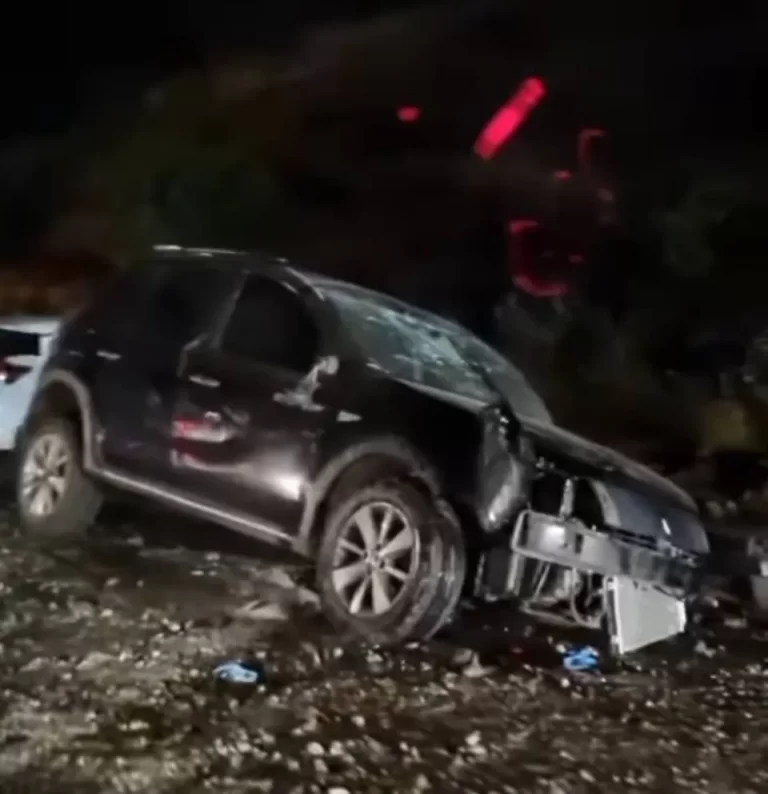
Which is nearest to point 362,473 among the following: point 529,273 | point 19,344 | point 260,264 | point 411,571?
point 411,571

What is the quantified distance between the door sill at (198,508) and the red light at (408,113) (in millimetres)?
6839

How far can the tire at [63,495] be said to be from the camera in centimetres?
636

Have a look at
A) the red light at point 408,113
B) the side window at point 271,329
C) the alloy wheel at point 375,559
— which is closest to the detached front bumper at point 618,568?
the alloy wheel at point 375,559

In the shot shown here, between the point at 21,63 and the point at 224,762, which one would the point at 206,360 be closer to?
the point at 224,762

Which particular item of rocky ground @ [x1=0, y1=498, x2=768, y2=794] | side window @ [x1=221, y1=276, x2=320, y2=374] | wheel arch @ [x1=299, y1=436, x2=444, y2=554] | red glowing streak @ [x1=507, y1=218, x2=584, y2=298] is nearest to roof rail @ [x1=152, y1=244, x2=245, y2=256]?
side window @ [x1=221, y1=276, x2=320, y2=374]

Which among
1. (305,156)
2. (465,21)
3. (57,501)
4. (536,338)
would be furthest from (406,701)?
(465,21)

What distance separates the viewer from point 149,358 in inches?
239

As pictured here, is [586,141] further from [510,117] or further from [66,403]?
[66,403]

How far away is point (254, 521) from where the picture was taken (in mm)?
5516

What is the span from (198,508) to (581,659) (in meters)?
1.92

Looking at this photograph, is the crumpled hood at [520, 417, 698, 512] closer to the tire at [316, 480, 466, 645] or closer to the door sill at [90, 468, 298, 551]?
the tire at [316, 480, 466, 645]

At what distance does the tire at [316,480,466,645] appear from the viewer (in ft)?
15.6

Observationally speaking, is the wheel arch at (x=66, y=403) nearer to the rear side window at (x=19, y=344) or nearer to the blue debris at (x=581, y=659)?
the rear side window at (x=19, y=344)

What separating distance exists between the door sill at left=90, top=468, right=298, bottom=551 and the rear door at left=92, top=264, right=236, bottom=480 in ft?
0.17
